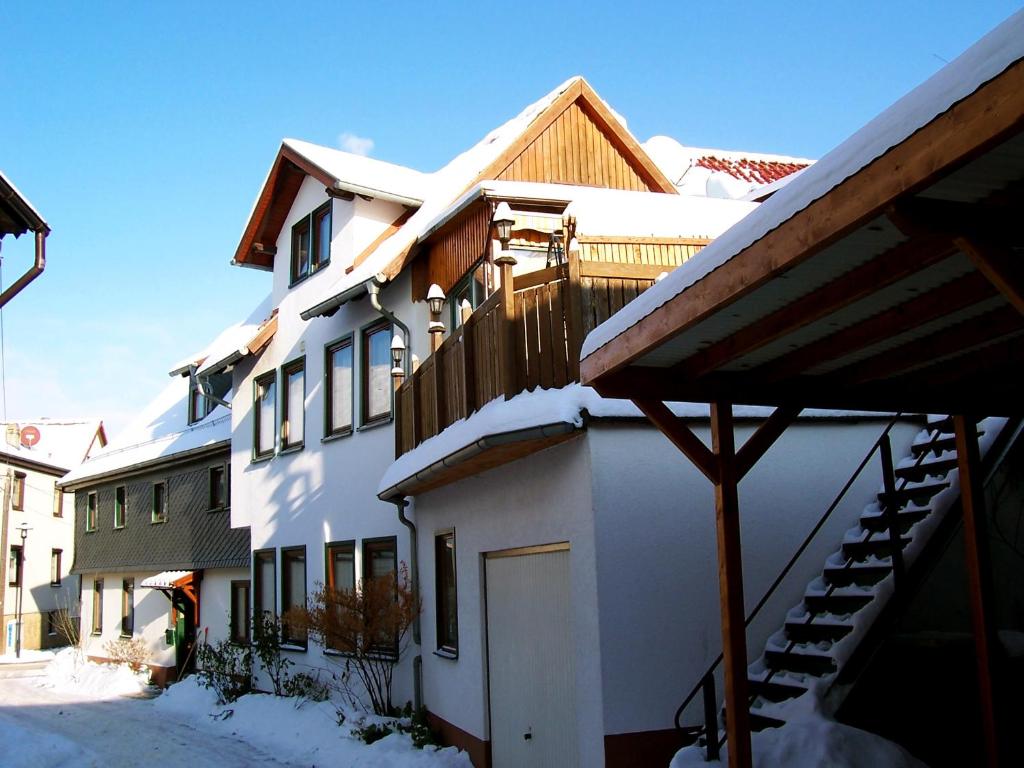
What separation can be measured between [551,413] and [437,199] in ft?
26.0

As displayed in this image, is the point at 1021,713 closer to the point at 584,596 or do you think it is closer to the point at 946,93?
the point at 584,596

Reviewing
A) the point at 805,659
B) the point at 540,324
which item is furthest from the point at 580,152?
the point at 805,659

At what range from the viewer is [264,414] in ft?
59.0

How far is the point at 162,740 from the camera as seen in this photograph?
14047 millimetres

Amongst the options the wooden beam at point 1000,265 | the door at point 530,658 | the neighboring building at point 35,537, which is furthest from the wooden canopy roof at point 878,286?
the neighboring building at point 35,537

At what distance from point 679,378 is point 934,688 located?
11.7ft

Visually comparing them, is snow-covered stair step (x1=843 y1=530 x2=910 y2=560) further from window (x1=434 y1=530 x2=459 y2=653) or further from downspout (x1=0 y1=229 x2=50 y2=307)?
downspout (x1=0 y1=229 x2=50 y2=307)

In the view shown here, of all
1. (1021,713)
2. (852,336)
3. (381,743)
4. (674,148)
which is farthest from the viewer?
(674,148)

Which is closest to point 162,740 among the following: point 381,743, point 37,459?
point 381,743

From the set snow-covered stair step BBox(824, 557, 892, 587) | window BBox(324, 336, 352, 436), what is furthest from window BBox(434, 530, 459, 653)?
snow-covered stair step BBox(824, 557, 892, 587)

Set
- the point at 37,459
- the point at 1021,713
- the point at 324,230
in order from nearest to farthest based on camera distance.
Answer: the point at 1021,713 < the point at 324,230 < the point at 37,459

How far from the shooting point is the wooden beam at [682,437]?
560 cm

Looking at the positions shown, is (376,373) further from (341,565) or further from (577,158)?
(577,158)

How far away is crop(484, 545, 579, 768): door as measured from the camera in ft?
Answer: 26.1
